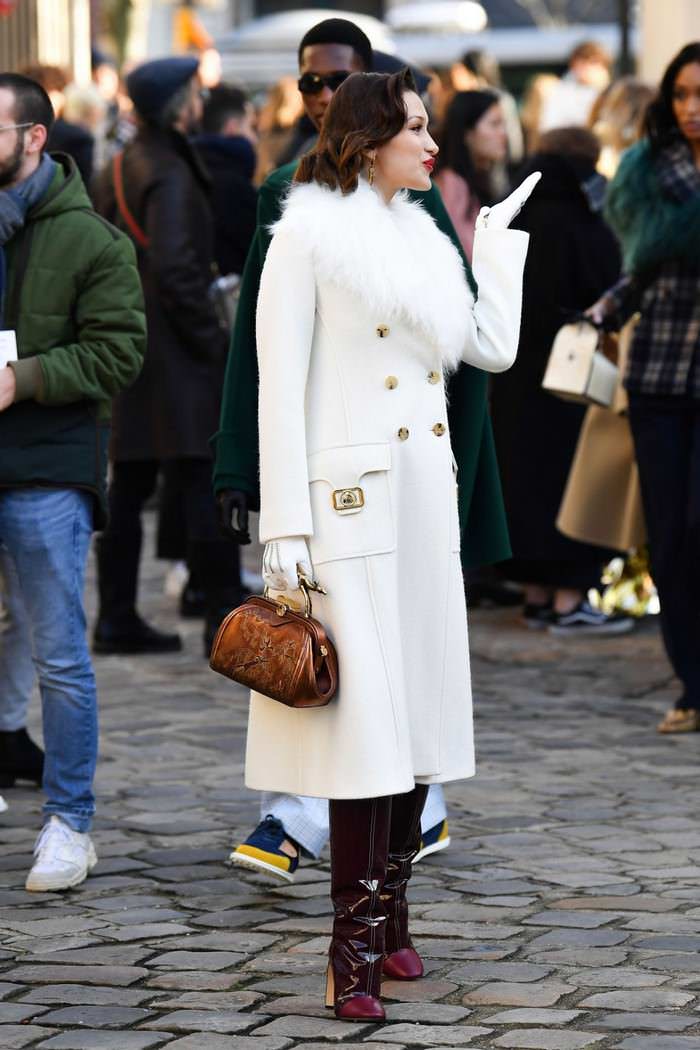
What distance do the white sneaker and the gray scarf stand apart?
129 centimetres

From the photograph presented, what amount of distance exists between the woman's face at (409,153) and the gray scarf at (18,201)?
1368 mm

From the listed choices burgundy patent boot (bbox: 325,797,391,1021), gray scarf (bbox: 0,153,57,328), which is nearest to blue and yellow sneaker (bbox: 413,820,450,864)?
burgundy patent boot (bbox: 325,797,391,1021)

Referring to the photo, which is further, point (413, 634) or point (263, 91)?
point (263, 91)

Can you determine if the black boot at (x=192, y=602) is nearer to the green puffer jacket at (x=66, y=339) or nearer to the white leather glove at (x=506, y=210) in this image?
the green puffer jacket at (x=66, y=339)

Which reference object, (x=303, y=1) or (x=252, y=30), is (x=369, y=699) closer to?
(x=252, y=30)

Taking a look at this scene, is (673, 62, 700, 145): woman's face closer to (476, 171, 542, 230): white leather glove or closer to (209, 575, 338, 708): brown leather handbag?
(476, 171, 542, 230): white leather glove

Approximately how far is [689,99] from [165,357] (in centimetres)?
260

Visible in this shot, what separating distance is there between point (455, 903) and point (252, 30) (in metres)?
20.8

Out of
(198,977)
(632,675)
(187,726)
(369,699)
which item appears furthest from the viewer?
(632,675)

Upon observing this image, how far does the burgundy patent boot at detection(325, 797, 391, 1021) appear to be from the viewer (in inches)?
165

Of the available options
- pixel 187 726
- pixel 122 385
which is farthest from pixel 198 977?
pixel 187 726

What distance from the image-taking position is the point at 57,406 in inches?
215

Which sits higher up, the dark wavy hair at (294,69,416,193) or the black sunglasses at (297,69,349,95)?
the black sunglasses at (297,69,349,95)

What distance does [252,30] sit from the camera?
24766 mm
